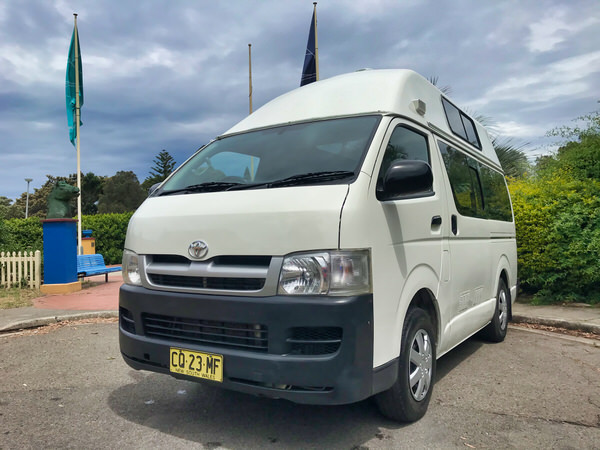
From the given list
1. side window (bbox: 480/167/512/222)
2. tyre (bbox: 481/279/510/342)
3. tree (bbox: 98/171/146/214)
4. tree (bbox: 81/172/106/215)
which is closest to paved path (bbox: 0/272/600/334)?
tyre (bbox: 481/279/510/342)

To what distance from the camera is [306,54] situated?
1703 cm

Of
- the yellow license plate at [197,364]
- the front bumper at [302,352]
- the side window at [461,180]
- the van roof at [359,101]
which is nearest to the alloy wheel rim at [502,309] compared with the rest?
the side window at [461,180]

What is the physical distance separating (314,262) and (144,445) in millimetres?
1609

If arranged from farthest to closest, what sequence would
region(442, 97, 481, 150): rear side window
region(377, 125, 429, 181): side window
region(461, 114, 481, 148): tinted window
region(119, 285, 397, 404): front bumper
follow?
region(461, 114, 481, 148): tinted window < region(442, 97, 481, 150): rear side window < region(377, 125, 429, 181): side window < region(119, 285, 397, 404): front bumper

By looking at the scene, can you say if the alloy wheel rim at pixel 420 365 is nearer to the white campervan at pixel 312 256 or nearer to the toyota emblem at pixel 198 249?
the white campervan at pixel 312 256

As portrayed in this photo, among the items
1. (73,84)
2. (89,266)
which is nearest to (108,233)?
(73,84)

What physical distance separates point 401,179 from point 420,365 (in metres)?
1.35

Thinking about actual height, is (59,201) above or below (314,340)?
above

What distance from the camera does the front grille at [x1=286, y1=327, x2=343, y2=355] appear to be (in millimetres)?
2547

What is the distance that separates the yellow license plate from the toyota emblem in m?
0.59

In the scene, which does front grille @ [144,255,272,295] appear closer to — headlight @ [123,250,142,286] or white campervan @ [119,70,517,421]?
white campervan @ [119,70,517,421]

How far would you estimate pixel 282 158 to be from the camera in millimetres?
→ 3297

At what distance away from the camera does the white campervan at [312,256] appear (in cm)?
257

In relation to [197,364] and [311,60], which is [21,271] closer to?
[197,364]
